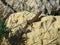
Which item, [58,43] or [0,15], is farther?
[0,15]

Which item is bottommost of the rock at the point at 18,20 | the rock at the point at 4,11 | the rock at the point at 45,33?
the rock at the point at 45,33

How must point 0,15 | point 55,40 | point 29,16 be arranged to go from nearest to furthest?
point 55,40 → point 29,16 → point 0,15

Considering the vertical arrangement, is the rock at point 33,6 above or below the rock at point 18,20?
above

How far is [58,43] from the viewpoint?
40.5ft

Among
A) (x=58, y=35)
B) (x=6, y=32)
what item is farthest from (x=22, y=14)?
(x=58, y=35)

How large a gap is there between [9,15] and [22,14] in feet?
3.34

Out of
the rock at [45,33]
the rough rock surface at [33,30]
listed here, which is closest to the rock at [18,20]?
the rough rock surface at [33,30]

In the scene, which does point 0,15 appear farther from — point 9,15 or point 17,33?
point 17,33

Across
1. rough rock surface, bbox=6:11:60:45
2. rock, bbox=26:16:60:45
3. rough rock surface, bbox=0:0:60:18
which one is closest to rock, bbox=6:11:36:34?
rough rock surface, bbox=6:11:60:45

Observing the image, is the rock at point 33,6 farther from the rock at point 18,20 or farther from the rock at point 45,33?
the rock at point 45,33

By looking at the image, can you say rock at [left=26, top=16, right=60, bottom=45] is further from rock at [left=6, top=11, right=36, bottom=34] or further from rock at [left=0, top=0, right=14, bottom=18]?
rock at [left=0, top=0, right=14, bottom=18]

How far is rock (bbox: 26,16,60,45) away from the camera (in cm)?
1230

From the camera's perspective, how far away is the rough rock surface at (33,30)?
12320 mm

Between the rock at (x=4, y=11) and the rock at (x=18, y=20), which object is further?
the rock at (x=4, y=11)
